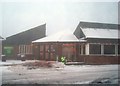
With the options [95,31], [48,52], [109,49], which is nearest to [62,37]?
[48,52]

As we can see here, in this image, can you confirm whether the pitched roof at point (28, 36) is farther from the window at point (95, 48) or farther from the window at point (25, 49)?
the window at point (95, 48)

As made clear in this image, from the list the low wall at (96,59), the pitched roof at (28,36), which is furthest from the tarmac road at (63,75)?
the pitched roof at (28,36)

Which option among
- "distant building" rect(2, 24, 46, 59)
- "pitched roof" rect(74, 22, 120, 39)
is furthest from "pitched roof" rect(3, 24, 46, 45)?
"pitched roof" rect(74, 22, 120, 39)

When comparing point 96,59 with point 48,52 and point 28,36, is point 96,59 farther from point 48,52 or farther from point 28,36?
point 28,36

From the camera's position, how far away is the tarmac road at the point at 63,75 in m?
11.0

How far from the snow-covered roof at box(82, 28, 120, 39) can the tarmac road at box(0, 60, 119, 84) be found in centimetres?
45

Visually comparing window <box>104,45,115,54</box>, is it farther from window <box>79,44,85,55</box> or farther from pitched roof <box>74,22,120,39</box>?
window <box>79,44,85,55</box>

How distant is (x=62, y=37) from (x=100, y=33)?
0.57 m

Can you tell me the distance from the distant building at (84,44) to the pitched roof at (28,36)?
0.08 metres

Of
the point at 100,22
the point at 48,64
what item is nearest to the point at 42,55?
the point at 48,64

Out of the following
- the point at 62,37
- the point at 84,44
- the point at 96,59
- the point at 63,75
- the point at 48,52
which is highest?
the point at 62,37

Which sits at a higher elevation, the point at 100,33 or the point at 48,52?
the point at 100,33

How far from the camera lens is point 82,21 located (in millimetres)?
11125

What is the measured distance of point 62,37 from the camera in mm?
11109
